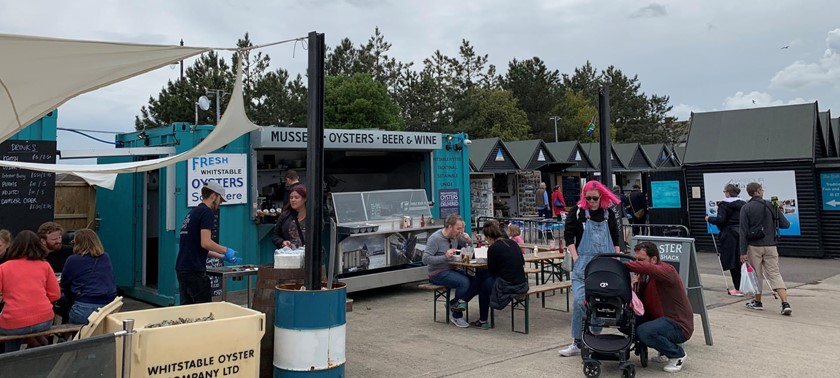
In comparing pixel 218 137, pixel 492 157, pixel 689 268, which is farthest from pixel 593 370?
pixel 492 157

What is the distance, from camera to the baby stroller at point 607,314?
191 inches

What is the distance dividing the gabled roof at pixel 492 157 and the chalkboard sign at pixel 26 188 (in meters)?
14.0

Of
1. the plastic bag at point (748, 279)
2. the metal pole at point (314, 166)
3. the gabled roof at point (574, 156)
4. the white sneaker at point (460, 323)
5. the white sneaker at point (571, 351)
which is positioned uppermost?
the gabled roof at point (574, 156)

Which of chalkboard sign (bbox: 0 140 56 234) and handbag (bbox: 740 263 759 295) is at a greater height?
chalkboard sign (bbox: 0 140 56 234)

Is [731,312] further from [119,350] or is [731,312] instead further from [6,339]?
[6,339]

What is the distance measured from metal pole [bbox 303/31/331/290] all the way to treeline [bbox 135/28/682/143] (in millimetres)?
23717

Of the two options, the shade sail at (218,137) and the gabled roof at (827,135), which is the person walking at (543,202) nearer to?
the gabled roof at (827,135)

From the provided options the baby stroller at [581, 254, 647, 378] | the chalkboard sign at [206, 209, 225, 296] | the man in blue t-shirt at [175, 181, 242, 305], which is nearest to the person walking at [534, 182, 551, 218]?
the chalkboard sign at [206, 209, 225, 296]

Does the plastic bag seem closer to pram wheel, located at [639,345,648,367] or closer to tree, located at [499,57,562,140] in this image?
pram wheel, located at [639,345,648,367]

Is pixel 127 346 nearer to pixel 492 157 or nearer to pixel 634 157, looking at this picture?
pixel 492 157

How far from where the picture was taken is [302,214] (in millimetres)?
6262

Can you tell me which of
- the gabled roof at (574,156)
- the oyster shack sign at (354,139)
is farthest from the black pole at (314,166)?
the gabled roof at (574,156)

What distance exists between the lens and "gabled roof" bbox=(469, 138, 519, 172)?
66.2 ft

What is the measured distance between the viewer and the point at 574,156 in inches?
966
